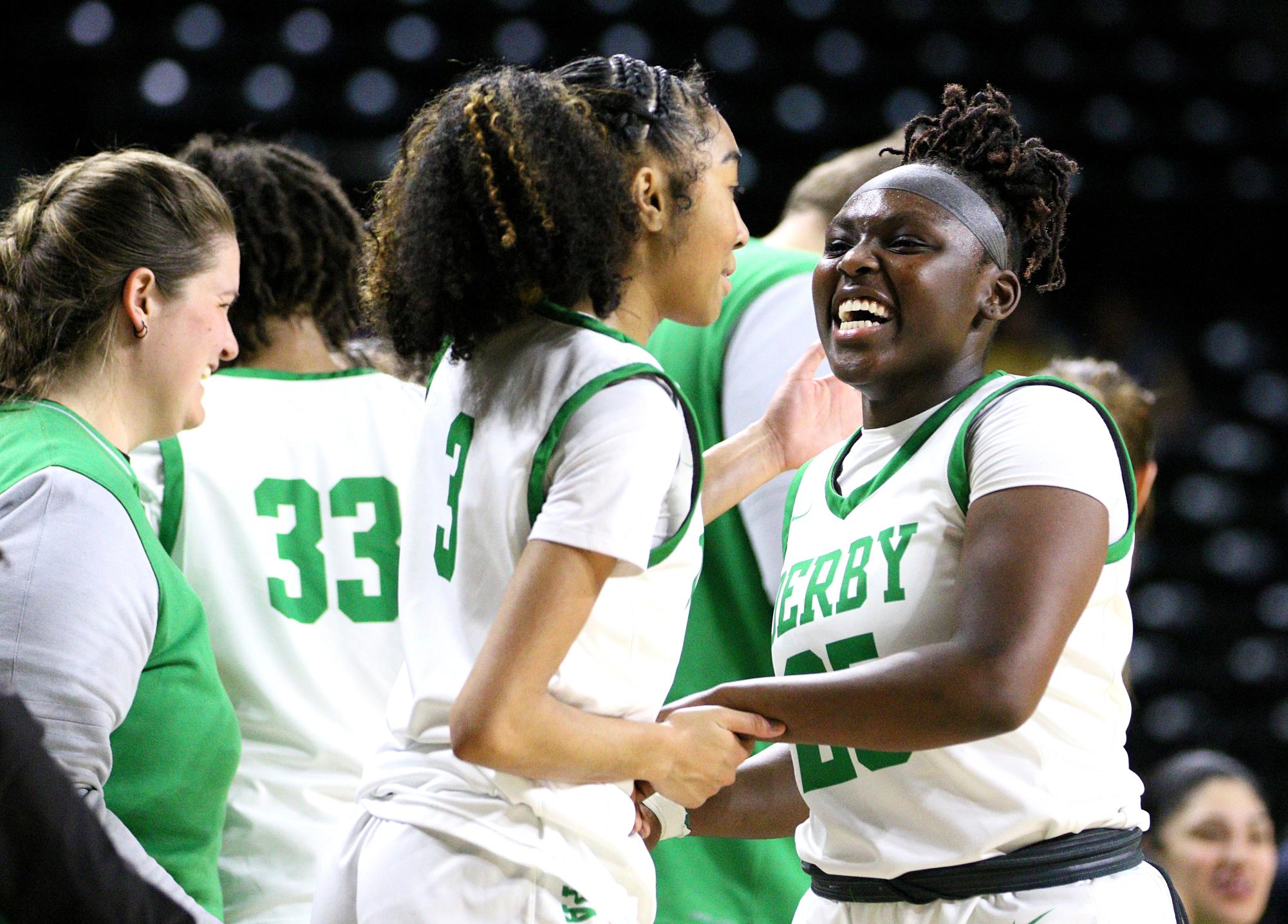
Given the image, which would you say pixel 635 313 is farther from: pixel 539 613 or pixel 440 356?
pixel 539 613

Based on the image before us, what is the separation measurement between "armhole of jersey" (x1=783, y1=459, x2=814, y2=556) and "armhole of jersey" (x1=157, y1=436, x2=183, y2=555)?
89 centimetres

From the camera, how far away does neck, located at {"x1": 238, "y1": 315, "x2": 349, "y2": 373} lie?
2400mm

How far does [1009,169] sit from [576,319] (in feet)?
2.22

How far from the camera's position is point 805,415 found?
6.72 ft

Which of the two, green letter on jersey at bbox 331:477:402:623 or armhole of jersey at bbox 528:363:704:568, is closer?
armhole of jersey at bbox 528:363:704:568

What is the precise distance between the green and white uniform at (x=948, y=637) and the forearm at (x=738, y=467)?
0.73 ft

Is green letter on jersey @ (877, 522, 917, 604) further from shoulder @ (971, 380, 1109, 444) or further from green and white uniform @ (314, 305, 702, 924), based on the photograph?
green and white uniform @ (314, 305, 702, 924)

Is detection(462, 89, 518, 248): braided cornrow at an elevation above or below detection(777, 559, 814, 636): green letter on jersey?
above

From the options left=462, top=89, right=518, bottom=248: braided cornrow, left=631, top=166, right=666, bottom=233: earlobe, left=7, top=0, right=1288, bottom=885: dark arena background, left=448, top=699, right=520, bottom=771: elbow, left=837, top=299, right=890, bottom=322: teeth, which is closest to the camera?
left=448, top=699, right=520, bottom=771: elbow

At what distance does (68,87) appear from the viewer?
504cm

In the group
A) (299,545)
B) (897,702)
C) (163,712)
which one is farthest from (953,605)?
(299,545)

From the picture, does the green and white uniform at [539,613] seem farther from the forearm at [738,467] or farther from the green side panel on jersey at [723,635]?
the green side panel on jersey at [723,635]

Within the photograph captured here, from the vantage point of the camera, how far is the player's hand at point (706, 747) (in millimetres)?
1506

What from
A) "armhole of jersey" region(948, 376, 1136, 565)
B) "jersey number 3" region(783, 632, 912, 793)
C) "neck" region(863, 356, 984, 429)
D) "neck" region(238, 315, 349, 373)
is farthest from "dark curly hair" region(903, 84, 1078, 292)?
"neck" region(238, 315, 349, 373)
